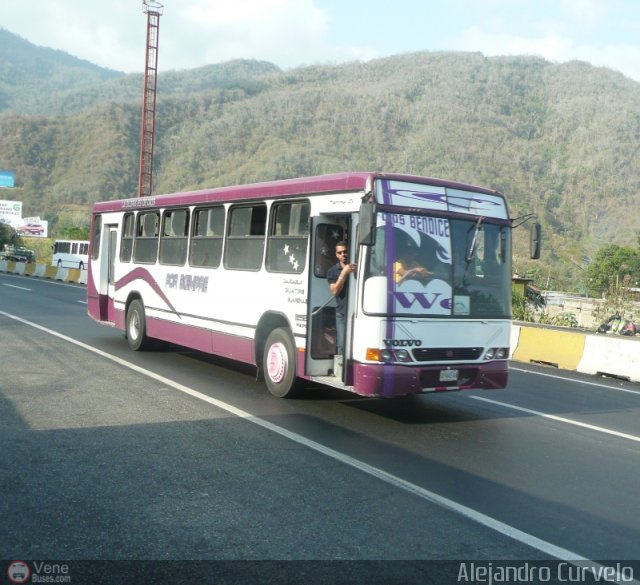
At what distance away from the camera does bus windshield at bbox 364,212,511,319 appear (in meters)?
7.99

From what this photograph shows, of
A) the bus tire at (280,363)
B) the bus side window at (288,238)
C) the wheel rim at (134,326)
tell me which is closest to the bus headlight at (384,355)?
the bus tire at (280,363)

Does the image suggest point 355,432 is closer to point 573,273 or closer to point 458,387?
point 458,387

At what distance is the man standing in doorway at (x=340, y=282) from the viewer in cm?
838

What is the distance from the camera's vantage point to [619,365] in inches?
549

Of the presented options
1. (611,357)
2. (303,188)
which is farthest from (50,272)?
(303,188)

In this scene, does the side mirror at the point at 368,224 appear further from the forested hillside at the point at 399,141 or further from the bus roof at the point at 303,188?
the forested hillside at the point at 399,141

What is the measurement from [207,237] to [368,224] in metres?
4.32

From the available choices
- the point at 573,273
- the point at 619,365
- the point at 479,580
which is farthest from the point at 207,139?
the point at 479,580

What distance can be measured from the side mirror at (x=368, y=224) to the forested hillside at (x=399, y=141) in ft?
223

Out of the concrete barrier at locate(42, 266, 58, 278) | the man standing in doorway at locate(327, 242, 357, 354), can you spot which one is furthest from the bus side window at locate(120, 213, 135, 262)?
the concrete barrier at locate(42, 266, 58, 278)

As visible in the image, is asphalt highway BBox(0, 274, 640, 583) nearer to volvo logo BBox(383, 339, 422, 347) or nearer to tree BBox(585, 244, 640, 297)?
volvo logo BBox(383, 339, 422, 347)

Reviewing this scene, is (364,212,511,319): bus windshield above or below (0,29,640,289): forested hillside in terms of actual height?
below

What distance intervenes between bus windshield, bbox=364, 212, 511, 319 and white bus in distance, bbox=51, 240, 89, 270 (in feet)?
130

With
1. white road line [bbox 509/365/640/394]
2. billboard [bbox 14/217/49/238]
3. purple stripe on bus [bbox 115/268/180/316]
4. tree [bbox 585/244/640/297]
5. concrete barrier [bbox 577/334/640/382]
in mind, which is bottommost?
white road line [bbox 509/365/640/394]
